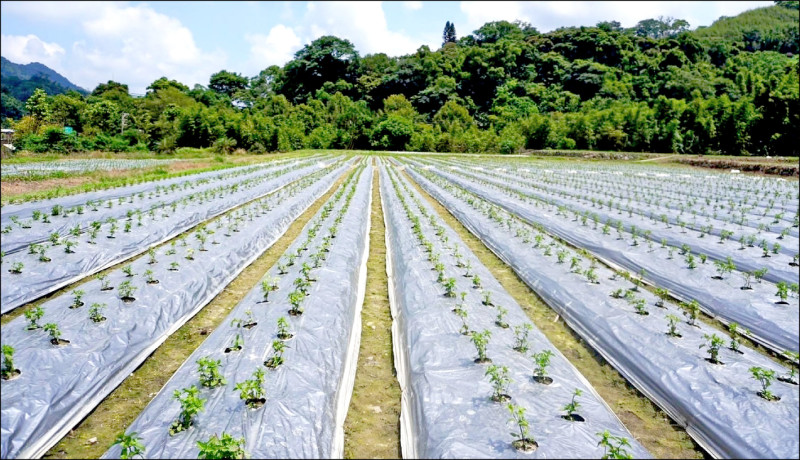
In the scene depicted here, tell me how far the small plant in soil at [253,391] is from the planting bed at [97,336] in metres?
1.54

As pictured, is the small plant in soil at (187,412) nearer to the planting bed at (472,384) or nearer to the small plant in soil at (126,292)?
the planting bed at (472,384)

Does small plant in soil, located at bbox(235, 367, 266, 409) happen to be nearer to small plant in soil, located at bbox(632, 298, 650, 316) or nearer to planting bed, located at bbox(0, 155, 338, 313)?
planting bed, located at bbox(0, 155, 338, 313)

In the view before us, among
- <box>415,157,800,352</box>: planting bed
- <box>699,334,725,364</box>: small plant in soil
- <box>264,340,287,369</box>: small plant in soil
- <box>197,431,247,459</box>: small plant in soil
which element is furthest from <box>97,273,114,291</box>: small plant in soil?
<box>415,157,800,352</box>: planting bed

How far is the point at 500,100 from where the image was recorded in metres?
69.3

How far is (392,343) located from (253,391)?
6.95 feet

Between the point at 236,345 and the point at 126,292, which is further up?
the point at 126,292

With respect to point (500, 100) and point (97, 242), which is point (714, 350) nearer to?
point (97, 242)

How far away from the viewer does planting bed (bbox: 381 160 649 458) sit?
3.40m

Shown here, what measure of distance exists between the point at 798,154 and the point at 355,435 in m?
40.6

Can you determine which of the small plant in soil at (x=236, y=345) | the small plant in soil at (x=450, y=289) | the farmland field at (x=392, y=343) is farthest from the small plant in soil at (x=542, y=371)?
the small plant in soil at (x=236, y=345)

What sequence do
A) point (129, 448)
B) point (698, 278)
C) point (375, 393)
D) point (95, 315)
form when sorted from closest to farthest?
point (129, 448) < point (375, 393) < point (95, 315) < point (698, 278)

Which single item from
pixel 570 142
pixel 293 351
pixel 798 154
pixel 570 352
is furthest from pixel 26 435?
pixel 570 142

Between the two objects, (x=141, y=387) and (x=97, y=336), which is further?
(x=97, y=336)

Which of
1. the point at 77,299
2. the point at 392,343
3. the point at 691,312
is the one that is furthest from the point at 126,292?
the point at 691,312
